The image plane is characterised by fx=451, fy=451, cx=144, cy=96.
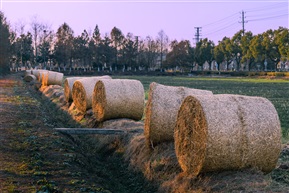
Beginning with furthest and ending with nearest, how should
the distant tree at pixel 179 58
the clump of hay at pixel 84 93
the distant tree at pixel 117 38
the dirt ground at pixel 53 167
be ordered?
the distant tree at pixel 117 38
the distant tree at pixel 179 58
the clump of hay at pixel 84 93
the dirt ground at pixel 53 167

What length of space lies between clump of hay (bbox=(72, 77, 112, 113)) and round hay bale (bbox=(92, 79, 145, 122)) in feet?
12.4

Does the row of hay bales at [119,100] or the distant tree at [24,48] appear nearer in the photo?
the row of hay bales at [119,100]

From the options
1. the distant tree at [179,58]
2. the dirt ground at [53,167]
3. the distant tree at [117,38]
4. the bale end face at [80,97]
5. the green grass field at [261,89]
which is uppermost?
the distant tree at [117,38]

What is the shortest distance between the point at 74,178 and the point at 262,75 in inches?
3453

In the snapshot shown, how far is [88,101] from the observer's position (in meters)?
21.8

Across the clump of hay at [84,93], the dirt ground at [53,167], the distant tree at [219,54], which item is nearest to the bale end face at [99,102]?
the dirt ground at [53,167]

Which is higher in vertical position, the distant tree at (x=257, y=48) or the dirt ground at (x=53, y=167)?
the distant tree at (x=257, y=48)

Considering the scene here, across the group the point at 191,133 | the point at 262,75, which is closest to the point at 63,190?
the point at 191,133

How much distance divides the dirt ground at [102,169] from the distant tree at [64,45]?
109357 mm

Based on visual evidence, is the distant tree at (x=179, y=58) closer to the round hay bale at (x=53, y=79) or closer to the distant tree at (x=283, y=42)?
the distant tree at (x=283, y=42)

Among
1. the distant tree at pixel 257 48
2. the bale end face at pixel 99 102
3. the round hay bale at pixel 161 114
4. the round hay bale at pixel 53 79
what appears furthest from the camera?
the distant tree at pixel 257 48

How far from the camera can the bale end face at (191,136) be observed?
9117 millimetres

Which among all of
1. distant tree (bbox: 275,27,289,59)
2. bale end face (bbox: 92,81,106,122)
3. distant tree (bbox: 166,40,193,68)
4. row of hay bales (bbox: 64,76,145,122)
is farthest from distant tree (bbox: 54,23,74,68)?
row of hay bales (bbox: 64,76,145,122)

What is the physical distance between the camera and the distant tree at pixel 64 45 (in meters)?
125
